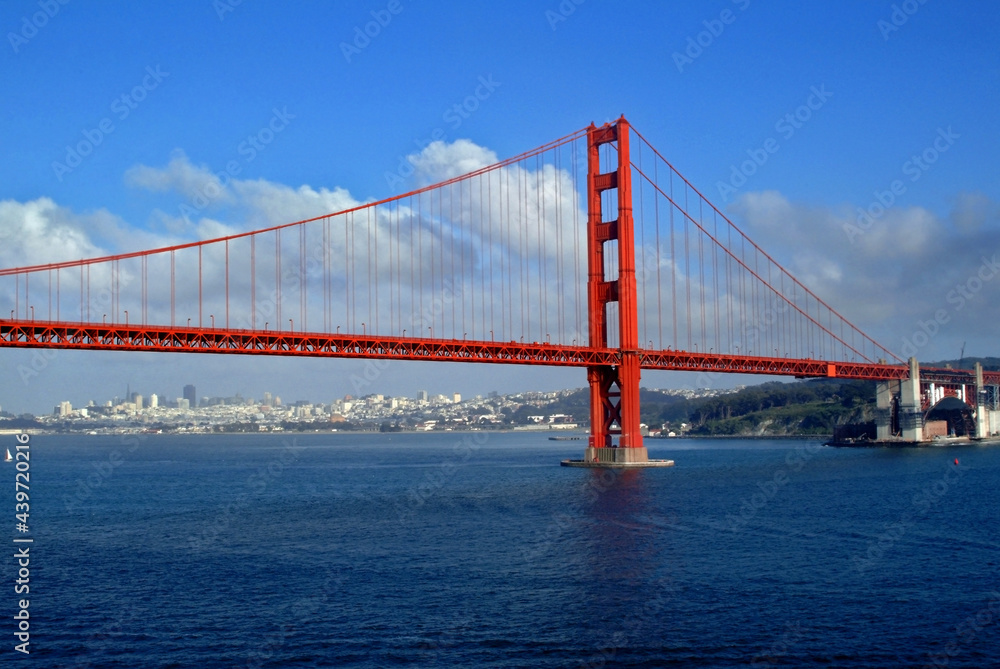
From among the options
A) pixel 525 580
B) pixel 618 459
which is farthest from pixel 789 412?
pixel 525 580

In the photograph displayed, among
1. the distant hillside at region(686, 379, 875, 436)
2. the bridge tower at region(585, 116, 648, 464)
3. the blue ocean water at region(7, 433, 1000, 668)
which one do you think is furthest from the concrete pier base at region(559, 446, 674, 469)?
the distant hillside at region(686, 379, 875, 436)

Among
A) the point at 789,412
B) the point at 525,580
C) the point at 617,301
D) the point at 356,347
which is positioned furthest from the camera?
the point at 789,412

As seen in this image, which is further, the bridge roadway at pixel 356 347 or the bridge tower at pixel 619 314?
the bridge tower at pixel 619 314

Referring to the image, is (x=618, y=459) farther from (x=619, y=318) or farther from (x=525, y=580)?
(x=525, y=580)

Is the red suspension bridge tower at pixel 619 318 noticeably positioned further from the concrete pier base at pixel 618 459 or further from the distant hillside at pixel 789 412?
the distant hillside at pixel 789 412

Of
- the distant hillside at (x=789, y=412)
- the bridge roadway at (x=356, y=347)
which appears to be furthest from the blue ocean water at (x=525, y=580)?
the distant hillside at (x=789, y=412)

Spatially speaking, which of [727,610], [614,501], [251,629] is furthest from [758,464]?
[251,629]

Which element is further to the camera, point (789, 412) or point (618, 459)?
point (789, 412)

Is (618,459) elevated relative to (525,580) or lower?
lower
